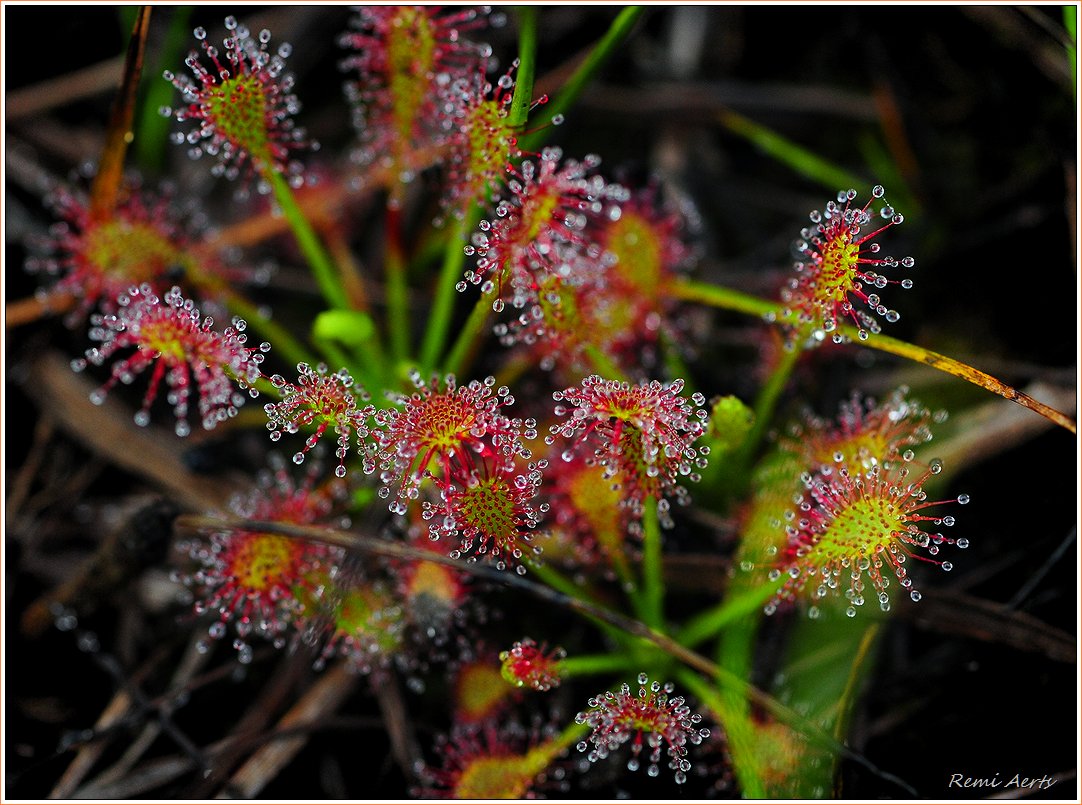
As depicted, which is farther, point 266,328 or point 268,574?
point 266,328

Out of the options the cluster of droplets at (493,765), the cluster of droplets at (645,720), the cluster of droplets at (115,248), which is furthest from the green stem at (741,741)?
the cluster of droplets at (115,248)

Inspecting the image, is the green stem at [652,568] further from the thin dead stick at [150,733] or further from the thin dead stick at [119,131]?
the thin dead stick at [119,131]

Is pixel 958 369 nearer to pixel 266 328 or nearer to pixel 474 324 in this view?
pixel 474 324

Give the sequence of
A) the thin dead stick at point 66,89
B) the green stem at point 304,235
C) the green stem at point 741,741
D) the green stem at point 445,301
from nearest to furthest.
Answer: the green stem at point 741,741 < the green stem at point 304,235 < the green stem at point 445,301 < the thin dead stick at point 66,89

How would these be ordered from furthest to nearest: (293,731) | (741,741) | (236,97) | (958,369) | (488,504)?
(293,731) → (741,741) → (236,97) → (958,369) → (488,504)

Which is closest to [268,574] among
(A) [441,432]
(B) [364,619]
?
(B) [364,619]
